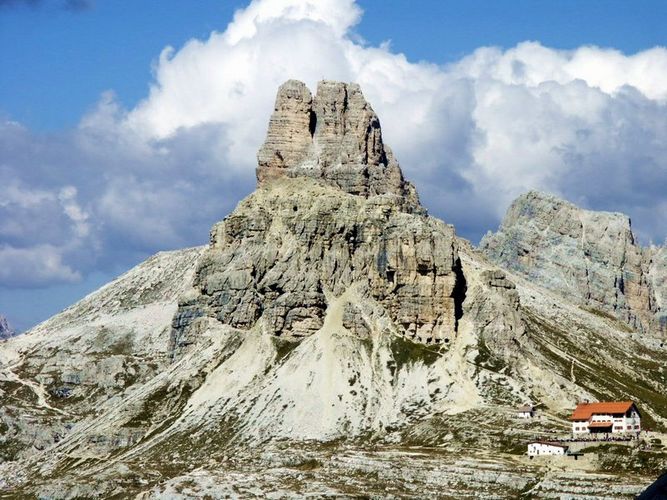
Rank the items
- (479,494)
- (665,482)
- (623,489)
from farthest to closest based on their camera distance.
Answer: (479,494) → (623,489) → (665,482)

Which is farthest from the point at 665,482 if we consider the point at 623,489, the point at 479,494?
the point at 479,494

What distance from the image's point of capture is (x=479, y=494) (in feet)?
655

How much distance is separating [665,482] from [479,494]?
6141 inches

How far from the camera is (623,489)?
184 metres

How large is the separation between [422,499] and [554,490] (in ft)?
73.0

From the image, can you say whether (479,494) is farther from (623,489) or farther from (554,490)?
(623,489)

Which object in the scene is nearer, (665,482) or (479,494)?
(665,482)

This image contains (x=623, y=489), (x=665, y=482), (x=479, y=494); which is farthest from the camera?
(x=479, y=494)

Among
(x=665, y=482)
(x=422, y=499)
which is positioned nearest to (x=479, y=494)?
(x=422, y=499)

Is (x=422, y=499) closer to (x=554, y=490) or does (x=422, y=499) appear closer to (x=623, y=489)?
(x=554, y=490)

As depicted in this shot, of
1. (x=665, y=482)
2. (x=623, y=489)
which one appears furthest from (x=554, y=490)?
(x=665, y=482)

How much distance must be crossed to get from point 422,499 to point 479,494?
962cm

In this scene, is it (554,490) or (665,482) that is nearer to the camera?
(665,482)

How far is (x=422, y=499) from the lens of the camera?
19988 centimetres
